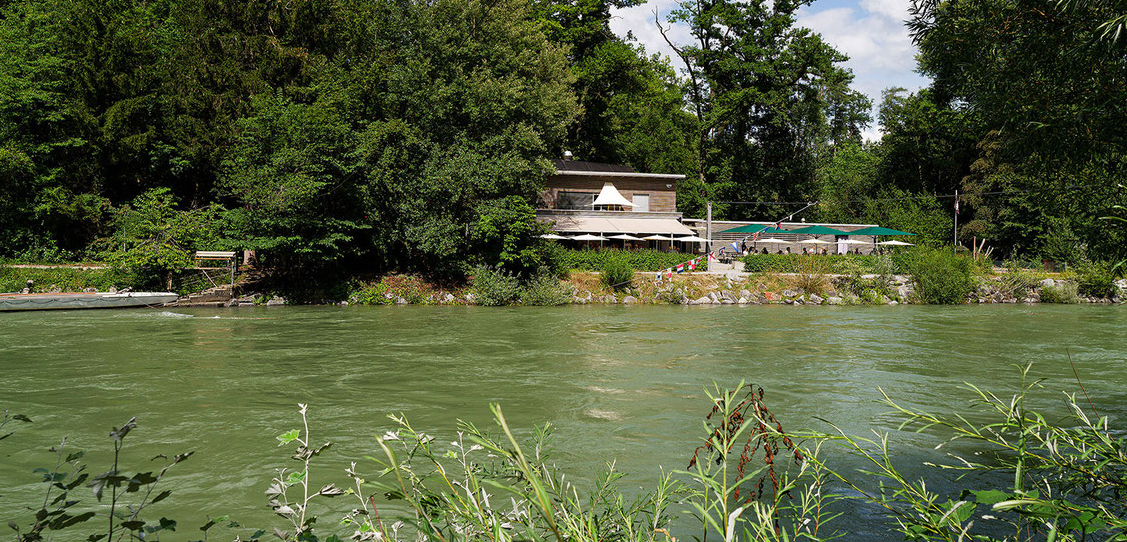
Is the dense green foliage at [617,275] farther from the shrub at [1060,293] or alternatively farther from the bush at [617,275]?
the shrub at [1060,293]

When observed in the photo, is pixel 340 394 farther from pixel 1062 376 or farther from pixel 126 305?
pixel 126 305

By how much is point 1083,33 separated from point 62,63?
36965 millimetres

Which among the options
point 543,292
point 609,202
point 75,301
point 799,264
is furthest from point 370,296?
point 799,264

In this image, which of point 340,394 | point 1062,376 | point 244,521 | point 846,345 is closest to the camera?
point 244,521

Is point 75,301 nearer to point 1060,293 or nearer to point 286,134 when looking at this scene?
point 286,134

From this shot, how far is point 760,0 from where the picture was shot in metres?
47.4

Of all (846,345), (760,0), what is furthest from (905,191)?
(846,345)

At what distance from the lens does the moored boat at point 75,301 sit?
2177cm

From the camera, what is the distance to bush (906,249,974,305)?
29761mm

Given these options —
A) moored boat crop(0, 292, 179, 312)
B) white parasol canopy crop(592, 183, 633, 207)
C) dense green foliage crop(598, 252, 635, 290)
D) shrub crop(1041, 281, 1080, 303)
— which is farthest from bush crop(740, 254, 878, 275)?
moored boat crop(0, 292, 179, 312)

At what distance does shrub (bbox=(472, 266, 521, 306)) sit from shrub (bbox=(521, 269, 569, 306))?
393mm

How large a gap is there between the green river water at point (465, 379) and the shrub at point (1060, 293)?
9.64 metres

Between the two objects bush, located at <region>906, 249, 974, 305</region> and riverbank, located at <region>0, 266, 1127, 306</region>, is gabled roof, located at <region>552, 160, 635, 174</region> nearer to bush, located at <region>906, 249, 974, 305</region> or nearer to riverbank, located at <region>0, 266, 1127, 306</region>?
riverbank, located at <region>0, 266, 1127, 306</region>

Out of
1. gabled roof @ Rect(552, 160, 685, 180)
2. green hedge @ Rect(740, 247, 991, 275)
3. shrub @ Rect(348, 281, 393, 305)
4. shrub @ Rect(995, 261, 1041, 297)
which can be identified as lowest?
shrub @ Rect(348, 281, 393, 305)
